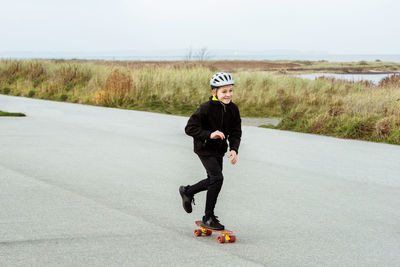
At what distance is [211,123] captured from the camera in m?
4.83

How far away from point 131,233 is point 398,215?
299 cm

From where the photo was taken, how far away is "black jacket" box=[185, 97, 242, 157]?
480cm

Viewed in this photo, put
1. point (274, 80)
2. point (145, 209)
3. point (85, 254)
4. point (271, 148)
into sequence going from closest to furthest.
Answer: point (85, 254) < point (145, 209) < point (271, 148) < point (274, 80)

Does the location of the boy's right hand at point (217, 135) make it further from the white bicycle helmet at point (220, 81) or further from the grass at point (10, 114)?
the grass at point (10, 114)

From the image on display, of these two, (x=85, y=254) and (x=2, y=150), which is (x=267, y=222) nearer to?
(x=85, y=254)

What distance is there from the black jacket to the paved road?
0.83 meters

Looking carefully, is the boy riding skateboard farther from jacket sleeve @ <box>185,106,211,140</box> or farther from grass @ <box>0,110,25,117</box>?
grass @ <box>0,110,25,117</box>

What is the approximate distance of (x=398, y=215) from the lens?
19.5ft

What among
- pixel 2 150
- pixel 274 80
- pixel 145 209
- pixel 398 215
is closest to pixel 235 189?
pixel 145 209

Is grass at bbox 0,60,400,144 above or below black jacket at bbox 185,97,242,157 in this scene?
below

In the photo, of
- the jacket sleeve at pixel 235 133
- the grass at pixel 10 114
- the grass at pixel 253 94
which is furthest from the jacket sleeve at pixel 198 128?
the grass at pixel 10 114

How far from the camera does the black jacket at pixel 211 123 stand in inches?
189

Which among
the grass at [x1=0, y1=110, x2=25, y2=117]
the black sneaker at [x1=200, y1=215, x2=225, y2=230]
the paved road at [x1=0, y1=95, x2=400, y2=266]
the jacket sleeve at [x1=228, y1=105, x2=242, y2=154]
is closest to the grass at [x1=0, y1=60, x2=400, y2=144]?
the paved road at [x1=0, y1=95, x2=400, y2=266]

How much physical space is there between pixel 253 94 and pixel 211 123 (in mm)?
16089
